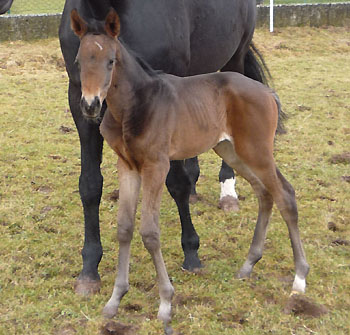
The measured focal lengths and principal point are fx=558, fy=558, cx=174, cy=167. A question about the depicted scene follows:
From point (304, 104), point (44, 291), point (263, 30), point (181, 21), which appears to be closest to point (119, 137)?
point (181, 21)

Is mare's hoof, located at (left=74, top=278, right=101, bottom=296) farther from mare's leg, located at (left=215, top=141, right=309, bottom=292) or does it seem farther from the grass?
mare's leg, located at (left=215, top=141, right=309, bottom=292)

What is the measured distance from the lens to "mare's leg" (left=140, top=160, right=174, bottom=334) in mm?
2832

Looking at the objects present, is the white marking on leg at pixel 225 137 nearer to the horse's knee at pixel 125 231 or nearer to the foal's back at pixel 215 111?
the foal's back at pixel 215 111

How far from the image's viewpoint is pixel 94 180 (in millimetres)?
3455

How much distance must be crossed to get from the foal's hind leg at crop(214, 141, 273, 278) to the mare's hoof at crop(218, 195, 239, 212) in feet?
3.53

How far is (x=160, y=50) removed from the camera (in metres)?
3.12

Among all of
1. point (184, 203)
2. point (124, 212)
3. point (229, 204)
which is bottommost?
point (229, 204)

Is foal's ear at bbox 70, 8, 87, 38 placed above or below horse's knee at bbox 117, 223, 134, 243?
above

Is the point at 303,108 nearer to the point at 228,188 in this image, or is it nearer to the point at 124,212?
the point at 228,188

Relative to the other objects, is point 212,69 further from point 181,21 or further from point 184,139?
point 184,139

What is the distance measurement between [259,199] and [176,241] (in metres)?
0.82

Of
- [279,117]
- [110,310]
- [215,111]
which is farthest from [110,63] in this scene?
[279,117]

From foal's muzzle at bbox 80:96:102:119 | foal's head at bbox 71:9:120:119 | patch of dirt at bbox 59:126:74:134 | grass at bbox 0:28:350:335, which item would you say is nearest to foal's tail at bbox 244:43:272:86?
grass at bbox 0:28:350:335

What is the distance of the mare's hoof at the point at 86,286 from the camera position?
10.8 ft
